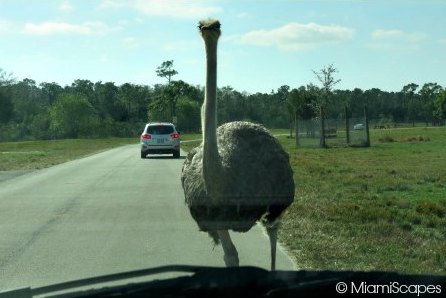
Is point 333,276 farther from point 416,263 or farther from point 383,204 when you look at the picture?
point 383,204

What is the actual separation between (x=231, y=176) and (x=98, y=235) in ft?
12.9

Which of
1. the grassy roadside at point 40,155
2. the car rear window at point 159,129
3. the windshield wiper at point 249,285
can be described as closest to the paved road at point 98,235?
the windshield wiper at point 249,285

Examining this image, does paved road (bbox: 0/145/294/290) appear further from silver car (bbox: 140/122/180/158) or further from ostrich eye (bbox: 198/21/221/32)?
silver car (bbox: 140/122/180/158)

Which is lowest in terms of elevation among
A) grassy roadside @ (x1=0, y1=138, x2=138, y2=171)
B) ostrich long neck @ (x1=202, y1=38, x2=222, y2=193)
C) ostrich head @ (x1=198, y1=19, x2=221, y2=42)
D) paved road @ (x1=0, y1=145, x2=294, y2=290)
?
grassy roadside @ (x1=0, y1=138, x2=138, y2=171)

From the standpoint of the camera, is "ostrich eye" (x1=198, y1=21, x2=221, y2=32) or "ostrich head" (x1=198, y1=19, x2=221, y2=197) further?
"ostrich eye" (x1=198, y1=21, x2=221, y2=32)

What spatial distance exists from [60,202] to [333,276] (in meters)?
10.6

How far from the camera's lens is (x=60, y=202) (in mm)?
13703

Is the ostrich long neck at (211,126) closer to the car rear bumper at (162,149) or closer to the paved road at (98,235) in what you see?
the paved road at (98,235)

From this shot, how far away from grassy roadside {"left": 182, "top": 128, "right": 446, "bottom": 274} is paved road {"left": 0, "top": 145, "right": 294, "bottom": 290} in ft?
2.05

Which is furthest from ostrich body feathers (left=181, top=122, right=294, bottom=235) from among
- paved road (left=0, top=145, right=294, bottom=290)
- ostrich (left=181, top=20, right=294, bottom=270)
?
paved road (left=0, top=145, right=294, bottom=290)

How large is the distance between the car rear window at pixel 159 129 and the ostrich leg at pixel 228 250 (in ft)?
77.9

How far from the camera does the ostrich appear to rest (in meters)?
6.10

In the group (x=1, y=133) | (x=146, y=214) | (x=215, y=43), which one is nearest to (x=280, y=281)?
(x=215, y=43)

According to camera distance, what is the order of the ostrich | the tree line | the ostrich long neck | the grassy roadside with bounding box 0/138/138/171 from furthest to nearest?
1. the tree line
2. the grassy roadside with bounding box 0/138/138/171
3. the ostrich
4. the ostrich long neck
